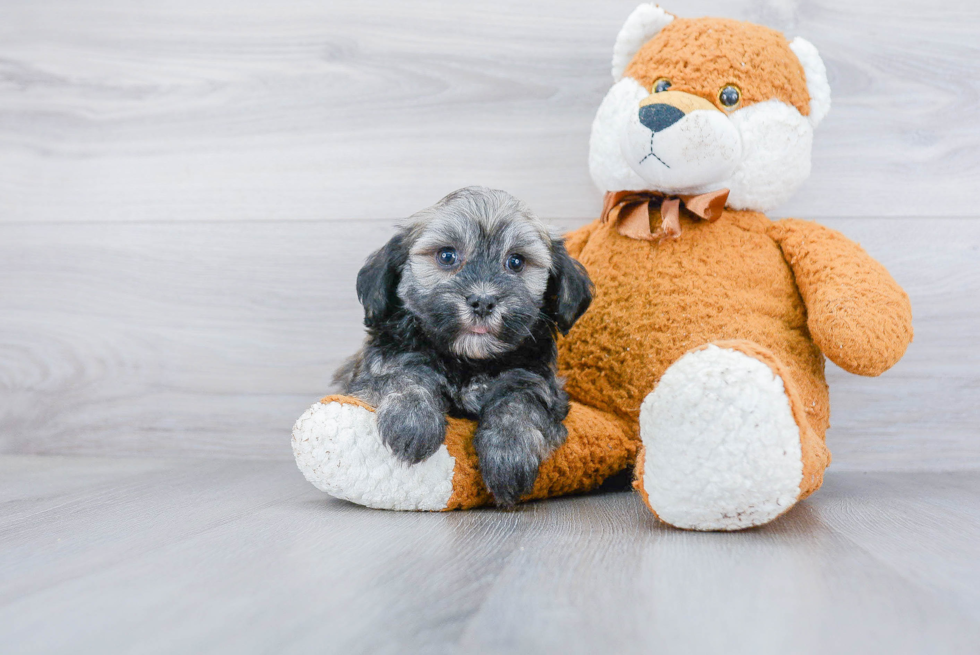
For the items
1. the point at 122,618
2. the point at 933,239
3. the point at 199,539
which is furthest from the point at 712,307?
the point at 122,618

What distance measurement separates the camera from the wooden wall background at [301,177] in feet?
6.29

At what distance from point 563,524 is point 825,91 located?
1096mm

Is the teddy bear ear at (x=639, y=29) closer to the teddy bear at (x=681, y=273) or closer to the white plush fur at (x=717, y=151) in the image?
the teddy bear at (x=681, y=273)

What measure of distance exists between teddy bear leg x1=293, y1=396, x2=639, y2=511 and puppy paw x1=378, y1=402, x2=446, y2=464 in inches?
1.4

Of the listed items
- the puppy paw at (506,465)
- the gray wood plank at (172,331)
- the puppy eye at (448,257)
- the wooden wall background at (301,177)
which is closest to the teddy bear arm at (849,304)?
Answer: the wooden wall background at (301,177)

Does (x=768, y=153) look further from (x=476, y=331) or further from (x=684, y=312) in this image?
(x=476, y=331)

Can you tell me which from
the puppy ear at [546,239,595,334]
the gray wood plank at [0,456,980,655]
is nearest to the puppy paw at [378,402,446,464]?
the gray wood plank at [0,456,980,655]

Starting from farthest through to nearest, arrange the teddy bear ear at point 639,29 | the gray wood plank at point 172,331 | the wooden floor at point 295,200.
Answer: the gray wood plank at point 172,331 → the wooden floor at point 295,200 → the teddy bear ear at point 639,29

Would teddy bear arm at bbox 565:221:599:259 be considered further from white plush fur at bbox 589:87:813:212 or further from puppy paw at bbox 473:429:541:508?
puppy paw at bbox 473:429:541:508

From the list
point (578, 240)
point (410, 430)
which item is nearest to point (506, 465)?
point (410, 430)

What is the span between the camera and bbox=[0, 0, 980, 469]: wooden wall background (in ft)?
6.29

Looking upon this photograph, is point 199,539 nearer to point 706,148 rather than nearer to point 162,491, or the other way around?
point 162,491

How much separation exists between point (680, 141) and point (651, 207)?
219 mm

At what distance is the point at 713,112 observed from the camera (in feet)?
4.72
